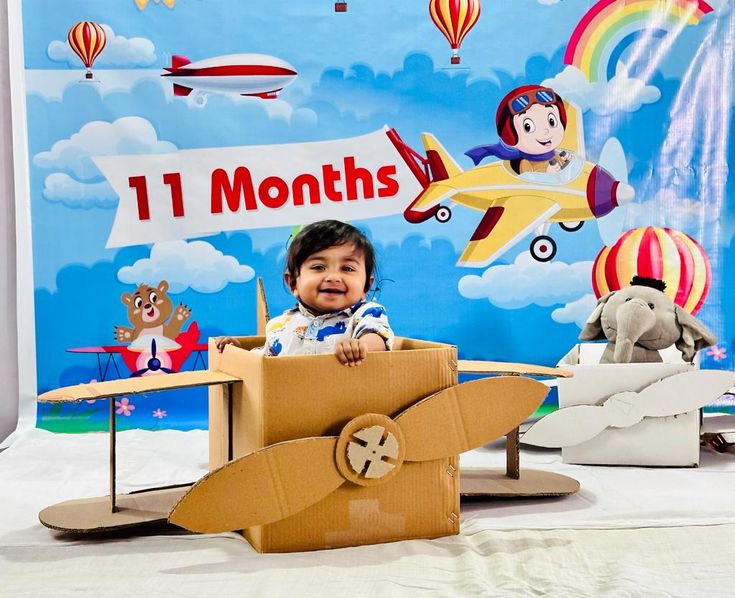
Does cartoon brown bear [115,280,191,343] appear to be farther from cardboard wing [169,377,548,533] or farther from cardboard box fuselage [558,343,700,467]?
cardboard wing [169,377,548,533]

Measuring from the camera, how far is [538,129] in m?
2.17

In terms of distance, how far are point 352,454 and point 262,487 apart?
130 mm

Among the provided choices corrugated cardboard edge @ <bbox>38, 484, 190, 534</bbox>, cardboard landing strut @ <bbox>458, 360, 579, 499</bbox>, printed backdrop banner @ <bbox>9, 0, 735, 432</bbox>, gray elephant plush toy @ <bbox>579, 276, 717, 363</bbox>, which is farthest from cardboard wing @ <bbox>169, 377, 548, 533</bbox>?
printed backdrop banner @ <bbox>9, 0, 735, 432</bbox>

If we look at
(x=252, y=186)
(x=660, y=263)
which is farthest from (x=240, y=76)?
(x=660, y=263)

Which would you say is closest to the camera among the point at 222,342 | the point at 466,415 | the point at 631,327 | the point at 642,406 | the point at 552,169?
the point at 466,415

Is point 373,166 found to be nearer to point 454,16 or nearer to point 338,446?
point 454,16

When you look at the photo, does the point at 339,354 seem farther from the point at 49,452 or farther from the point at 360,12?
the point at 360,12

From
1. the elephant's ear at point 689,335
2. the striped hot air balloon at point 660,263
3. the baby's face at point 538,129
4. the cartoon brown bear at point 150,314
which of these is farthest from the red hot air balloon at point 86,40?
the elephant's ear at point 689,335

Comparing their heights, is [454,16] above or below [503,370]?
above

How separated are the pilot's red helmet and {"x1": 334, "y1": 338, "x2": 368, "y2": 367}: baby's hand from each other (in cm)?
122

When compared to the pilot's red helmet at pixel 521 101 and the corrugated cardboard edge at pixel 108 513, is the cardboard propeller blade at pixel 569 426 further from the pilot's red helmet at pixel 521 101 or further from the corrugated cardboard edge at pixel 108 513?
the pilot's red helmet at pixel 521 101

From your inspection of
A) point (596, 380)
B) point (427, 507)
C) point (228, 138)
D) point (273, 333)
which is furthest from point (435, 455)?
point (228, 138)

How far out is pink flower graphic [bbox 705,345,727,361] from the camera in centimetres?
219

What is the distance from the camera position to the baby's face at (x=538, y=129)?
7.11 feet
